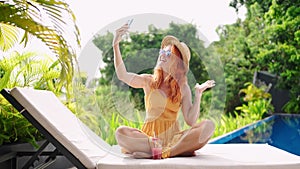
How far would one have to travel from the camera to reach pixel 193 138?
2.86 metres

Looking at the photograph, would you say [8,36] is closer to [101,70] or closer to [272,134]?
[101,70]

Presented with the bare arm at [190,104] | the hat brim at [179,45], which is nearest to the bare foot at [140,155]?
the bare arm at [190,104]

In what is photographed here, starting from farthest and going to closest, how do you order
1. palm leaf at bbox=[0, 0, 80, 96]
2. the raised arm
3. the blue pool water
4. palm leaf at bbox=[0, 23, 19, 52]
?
1. the blue pool water
2. palm leaf at bbox=[0, 23, 19, 52]
3. palm leaf at bbox=[0, 0, 80, 96]
4. the raised arm

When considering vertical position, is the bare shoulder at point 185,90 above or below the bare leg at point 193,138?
above

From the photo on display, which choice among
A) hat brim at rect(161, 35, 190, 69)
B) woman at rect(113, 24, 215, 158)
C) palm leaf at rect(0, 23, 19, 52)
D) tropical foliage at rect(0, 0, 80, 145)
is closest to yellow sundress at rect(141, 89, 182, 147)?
Result: woman at rect(113, 24, 215, 158)

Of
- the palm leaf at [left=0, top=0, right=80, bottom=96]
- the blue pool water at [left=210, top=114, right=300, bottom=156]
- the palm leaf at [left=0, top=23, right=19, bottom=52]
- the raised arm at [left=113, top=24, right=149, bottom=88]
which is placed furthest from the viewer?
the blue pool water at [left=210, top=114, right=300, bottom=156]

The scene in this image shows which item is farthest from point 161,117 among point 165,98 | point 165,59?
point 165,59

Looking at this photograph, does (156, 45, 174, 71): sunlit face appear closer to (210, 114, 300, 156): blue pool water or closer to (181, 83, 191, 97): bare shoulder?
(181, 83, 191, 97): bare shoulder

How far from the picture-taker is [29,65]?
4.14 m

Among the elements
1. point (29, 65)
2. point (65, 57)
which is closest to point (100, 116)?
point (65, 57)

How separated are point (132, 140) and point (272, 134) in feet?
22.7

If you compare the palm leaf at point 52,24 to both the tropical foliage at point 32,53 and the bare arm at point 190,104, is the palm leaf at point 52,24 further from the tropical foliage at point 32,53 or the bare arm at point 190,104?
the bare arm at point 190,104

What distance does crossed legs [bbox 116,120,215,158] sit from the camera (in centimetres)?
280

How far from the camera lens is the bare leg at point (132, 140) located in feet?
9.21
